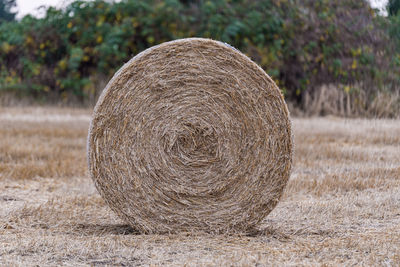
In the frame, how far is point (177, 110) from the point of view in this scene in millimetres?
4406

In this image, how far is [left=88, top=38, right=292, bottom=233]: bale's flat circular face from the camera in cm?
436

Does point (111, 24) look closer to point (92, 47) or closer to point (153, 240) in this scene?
point (92, 47)

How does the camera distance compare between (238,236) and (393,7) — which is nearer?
(238,236)

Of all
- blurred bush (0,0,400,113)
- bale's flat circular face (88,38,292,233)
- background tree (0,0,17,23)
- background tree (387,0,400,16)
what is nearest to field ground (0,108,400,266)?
bale's flat circular face (88,38,292,233)

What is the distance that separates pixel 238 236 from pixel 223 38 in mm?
9003

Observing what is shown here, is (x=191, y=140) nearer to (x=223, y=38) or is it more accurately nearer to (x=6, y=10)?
(x=223, y=38)

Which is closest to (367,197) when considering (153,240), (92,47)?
(153,240)

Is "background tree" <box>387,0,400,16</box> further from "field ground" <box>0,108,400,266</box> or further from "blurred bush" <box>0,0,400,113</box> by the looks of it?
"blurred bush" <box>0,0,400,113</box>

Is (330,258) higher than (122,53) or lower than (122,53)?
lower

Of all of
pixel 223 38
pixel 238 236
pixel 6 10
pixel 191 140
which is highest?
pixel 6 10

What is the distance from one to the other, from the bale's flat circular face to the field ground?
235mm

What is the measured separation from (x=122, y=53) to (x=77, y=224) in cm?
912

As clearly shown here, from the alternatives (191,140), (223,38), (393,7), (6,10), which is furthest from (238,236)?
(6,10)

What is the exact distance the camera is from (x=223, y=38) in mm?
12852
